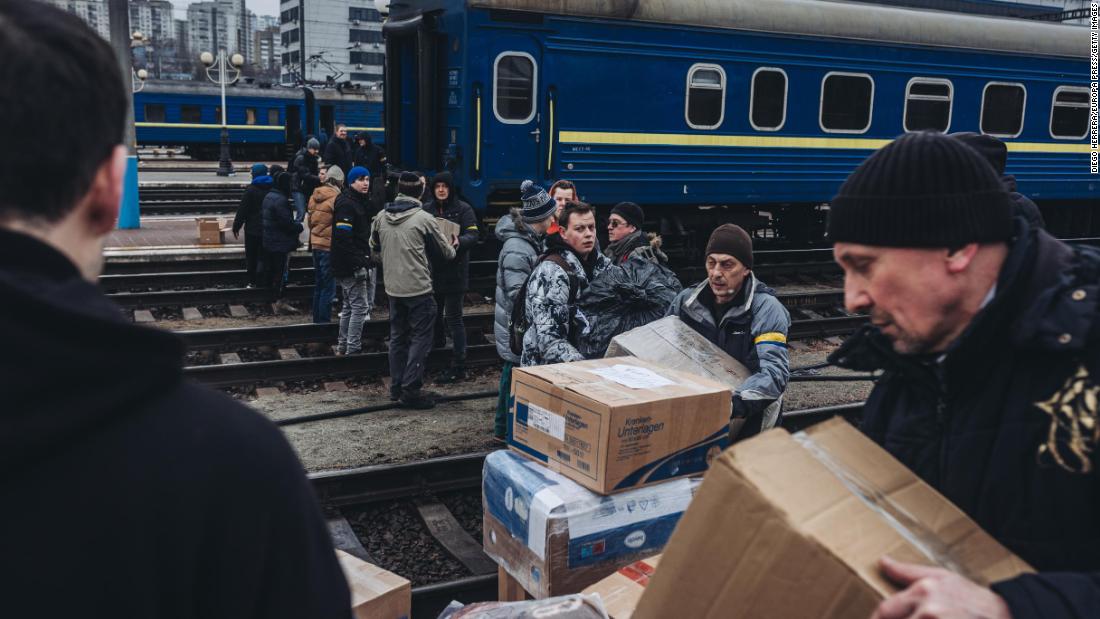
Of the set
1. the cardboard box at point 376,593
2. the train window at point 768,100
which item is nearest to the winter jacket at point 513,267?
→ the cardboard box at point 376,593

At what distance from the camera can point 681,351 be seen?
4.41 m

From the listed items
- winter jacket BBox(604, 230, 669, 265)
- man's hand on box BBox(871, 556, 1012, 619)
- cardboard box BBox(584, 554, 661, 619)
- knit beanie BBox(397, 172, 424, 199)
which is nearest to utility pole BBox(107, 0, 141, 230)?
knit beanie BBox(397, 172, 424, 199)

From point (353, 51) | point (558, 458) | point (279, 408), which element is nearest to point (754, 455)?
point (558, 458)

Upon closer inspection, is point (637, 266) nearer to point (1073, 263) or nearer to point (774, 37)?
point (1073, 263)

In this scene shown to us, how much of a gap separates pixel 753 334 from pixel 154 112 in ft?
121

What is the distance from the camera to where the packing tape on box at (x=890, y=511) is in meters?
1.72

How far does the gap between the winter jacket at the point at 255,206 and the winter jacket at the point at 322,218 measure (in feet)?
4.30

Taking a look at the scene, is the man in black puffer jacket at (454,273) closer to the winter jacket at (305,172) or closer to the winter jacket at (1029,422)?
the winter jacket at (305,172)

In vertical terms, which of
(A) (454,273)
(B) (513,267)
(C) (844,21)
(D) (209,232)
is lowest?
(D) (209,232)

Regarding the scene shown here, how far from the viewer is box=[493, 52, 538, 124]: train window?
12.1 meters

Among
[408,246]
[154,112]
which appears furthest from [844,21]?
[154,112]

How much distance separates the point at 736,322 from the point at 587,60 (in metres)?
8.32

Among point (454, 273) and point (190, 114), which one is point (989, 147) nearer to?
point (454, 273)

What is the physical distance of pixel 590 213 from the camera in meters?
5.56
